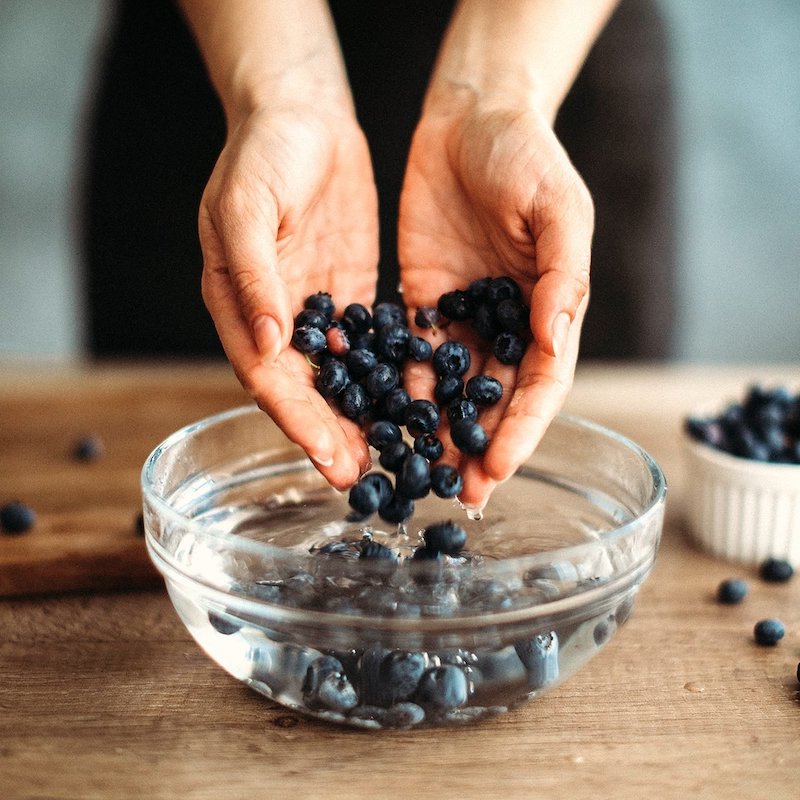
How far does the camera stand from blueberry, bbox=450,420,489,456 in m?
1.21

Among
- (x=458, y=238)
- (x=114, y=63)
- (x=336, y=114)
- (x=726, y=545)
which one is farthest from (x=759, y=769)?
(x=114, y=63)

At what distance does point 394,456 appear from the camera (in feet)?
3.93

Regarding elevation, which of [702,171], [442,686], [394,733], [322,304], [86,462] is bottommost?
[702,171]

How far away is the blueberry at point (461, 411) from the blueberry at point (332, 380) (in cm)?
16

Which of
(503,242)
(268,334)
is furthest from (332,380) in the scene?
(503,242)

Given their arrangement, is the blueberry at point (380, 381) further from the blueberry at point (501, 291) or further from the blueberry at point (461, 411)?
the blueberry at point (501, 291)

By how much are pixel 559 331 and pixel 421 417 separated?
0.22 metres

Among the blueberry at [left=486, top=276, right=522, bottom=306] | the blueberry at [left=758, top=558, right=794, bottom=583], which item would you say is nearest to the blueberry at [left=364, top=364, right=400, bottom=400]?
the blueberry at [left=486, top=276, right=522, bottom=306]

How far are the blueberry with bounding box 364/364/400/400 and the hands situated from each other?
7 centimetres

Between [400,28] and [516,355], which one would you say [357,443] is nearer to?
[516,355]

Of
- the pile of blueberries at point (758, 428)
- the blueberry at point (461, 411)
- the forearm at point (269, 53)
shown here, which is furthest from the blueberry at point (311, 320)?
the pile of blueberries at point (758, 428)

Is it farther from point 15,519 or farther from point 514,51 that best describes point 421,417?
point 514,51

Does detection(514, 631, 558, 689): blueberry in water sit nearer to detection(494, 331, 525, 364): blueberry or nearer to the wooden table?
the wooden table

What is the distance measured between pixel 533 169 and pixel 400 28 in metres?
1.14
